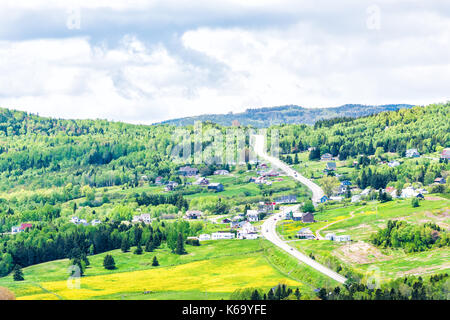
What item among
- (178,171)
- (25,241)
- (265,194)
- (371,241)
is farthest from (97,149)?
(371,241)

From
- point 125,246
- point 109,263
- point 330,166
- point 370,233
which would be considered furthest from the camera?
point 330,166

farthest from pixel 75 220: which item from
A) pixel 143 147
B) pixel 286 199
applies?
pixel 143 147

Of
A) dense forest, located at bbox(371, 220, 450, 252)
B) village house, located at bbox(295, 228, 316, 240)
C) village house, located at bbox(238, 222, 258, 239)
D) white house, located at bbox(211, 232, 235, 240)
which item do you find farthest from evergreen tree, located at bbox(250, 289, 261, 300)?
white house, located at bbox(211, 232, 235, 240)

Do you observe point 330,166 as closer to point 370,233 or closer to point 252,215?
point 252,215

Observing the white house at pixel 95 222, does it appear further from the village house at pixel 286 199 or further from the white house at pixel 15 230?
the village house at pixel 286 199

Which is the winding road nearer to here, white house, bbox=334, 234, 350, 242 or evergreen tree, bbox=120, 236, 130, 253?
white house, bbox=334, 234, 350, 242

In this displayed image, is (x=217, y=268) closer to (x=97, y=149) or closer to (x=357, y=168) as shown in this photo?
(x=357, y=168)

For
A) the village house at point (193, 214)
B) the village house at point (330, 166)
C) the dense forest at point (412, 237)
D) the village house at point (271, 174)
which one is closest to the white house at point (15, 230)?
the village house at point (193, 214)
